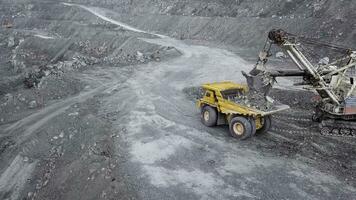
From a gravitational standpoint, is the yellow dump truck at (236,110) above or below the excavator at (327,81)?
below

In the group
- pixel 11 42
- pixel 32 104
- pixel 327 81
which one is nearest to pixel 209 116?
pixel 327 81

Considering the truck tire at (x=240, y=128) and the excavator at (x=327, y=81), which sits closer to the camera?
the excavator at (x=327, y=81)

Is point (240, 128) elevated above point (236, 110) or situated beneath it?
situated beneath

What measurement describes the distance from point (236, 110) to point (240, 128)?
816 millimetres

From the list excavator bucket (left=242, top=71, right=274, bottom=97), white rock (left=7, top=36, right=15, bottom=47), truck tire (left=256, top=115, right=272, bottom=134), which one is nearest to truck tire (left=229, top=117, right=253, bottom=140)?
truck tire (left=256, top=115, right=272, bottom=134)

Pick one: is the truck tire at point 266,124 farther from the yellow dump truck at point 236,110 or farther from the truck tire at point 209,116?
the truck tire at point 209,116

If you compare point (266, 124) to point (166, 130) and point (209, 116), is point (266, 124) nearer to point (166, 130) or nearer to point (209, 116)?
point (209, 116)

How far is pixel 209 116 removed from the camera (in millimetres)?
17688

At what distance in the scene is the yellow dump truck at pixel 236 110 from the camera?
52.5 feet

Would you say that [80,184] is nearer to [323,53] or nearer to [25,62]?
[323,53]

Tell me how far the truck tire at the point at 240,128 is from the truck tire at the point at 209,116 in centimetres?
121

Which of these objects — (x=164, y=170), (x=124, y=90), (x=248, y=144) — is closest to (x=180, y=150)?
(x=164, y=170)

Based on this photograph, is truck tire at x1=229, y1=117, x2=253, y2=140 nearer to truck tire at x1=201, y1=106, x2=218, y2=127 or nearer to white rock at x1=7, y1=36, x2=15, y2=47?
truck tire at x1=201, y1=106, x2=218, y2=127

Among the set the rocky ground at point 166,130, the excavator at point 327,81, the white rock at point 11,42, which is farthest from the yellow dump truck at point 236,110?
the white rock at point 11,42
